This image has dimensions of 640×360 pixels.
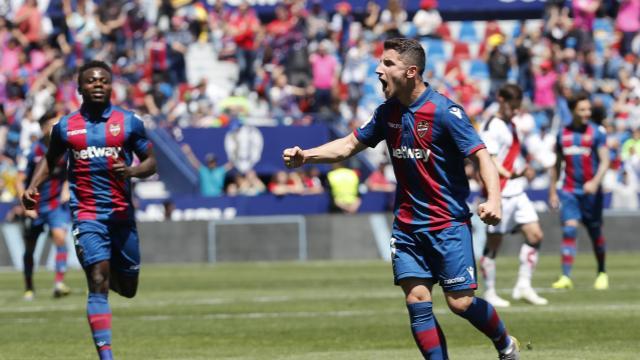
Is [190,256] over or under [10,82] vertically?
under

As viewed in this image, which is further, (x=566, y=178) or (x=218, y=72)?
(x=218, y=72)

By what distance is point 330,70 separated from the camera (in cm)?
3275

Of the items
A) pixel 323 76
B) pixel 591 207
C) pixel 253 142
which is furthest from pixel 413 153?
pixel 323 76

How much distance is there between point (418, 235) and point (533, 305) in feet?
24.4

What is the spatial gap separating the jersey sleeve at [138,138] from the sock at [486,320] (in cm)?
355

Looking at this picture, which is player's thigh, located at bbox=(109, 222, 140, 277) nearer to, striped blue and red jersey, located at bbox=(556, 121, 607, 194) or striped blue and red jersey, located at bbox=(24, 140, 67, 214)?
striped blue and red jersey, located at bbox=(24, 140, 67, 214)

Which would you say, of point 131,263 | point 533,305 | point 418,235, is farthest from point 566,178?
point 418,235

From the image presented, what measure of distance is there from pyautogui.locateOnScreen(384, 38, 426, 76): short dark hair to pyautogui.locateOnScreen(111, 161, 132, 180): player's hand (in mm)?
3104

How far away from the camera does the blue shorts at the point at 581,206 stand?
1881 cm

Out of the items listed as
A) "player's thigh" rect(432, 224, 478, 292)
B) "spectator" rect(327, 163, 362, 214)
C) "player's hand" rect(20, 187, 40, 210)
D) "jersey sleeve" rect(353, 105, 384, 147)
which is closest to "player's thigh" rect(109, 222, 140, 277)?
"player's hand" rect(20, 187, 40, 210)

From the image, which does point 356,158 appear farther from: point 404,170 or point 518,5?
point 404,170

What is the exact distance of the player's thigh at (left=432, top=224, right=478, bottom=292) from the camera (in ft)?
30.3

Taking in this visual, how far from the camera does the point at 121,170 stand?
11484 mm

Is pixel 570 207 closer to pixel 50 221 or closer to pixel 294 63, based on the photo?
pixel 50 221
